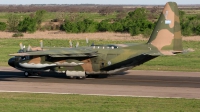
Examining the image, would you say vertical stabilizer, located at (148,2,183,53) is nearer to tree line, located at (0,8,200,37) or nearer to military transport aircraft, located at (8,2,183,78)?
military transport aircraft, located at (8,2,183,78)

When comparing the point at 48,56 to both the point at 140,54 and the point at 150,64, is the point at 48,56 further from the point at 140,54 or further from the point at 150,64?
the point at 150,64

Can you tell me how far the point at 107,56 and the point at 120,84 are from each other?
331cm

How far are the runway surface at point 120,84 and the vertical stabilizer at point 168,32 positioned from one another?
8.66ft

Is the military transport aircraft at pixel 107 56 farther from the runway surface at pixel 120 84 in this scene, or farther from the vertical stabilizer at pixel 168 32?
the runway surface at pixel 120 84

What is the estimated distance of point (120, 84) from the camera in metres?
35.6

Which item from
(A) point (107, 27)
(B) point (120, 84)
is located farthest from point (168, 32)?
(A) point (107, 27)

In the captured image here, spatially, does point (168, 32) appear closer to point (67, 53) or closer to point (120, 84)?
point (120, 84)

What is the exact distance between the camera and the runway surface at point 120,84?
32.0 m

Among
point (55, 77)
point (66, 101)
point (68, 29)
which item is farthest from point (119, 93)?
point (68, 29)

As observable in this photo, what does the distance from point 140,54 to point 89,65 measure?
4.23 m

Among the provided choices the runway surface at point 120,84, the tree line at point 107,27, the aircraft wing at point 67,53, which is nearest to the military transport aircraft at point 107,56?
the aircraft wing at point 67,53

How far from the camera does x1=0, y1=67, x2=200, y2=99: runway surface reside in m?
32.0

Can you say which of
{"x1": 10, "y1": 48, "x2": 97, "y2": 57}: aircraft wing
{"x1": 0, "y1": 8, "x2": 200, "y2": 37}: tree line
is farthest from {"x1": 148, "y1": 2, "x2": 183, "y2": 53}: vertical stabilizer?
{"x1": 0, "y1": 8, "x2": 200, "y2": 37}: tree line

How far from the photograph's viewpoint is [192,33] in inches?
3334
